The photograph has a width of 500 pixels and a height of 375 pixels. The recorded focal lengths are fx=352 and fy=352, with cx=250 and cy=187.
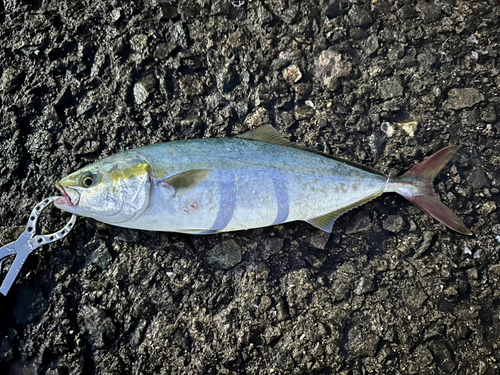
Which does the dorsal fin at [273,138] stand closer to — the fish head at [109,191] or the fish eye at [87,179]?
the fish head at [109,191]

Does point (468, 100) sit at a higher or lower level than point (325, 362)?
higher

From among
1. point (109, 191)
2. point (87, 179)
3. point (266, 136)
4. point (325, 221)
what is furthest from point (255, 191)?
point (87, 179)

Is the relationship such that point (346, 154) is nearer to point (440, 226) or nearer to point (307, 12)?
point (440, 226)

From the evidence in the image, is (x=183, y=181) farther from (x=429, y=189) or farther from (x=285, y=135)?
(x=429, y=189)

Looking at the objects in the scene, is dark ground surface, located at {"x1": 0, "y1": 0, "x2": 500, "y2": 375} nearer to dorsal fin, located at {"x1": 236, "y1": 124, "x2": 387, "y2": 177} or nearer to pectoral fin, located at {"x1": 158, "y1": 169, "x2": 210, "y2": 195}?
dorsal fin, located at {"x1": 236, "y1": 124, "x2": 387, "y2": 177}

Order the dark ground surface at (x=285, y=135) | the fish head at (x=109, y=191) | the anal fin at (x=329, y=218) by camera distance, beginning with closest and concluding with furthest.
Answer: the fish head at (x=109, y=191), the dark ground surface at (x=285, y=135), the anal fin at (x=329, y=218)

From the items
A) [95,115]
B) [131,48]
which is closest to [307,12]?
[131,48]

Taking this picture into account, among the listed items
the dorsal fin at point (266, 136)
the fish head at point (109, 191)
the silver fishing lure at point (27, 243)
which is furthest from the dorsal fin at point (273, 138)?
the silver fishing lure at point (27, 243)
